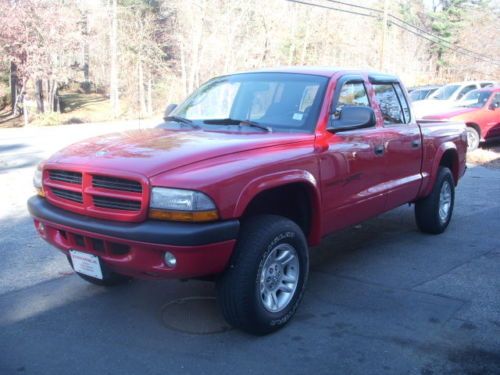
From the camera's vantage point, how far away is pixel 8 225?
21.9 ft

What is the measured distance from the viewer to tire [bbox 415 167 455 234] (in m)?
6.29

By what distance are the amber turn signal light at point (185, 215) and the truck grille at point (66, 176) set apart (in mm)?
694

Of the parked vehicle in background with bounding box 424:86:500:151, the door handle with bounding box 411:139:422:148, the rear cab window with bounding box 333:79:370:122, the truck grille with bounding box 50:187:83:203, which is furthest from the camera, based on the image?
the parked vehicle in background with bounding box 424:86:500:151

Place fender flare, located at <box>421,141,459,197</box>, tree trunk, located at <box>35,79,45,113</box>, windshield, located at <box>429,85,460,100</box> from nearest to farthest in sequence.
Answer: fender flare, located at <box>421,141,459,197</box>, windshield, located at <box>429,85,460,100</box>, tree trunk, located at <box>35,79,45,113</box>

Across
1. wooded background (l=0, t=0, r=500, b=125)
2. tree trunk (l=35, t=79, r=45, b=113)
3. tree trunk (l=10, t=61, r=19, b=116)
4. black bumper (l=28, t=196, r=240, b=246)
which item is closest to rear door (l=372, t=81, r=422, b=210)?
black bumper (l=28, t=196, r=240, b=246)

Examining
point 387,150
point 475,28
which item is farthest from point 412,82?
point 387,150

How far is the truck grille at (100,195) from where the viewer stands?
3.40 meters

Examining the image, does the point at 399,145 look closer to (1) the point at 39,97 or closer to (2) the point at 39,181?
(2) the point at 39,181

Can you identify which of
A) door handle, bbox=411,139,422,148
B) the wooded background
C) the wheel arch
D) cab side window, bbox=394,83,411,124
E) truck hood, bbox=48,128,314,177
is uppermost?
the wooded background

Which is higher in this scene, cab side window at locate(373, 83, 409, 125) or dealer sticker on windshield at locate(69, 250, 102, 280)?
cab side window at locate(373, 83, 409, 125)

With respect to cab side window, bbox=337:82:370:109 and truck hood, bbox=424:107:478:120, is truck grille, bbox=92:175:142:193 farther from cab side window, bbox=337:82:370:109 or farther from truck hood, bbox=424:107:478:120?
truck hood, bbox=424:107:478:120

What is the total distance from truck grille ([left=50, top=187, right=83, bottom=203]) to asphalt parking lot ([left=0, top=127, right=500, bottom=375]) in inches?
37.1

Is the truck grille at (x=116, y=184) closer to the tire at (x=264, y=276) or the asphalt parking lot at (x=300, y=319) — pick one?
the tire at (x=264, y=276)

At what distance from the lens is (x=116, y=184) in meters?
3.50
